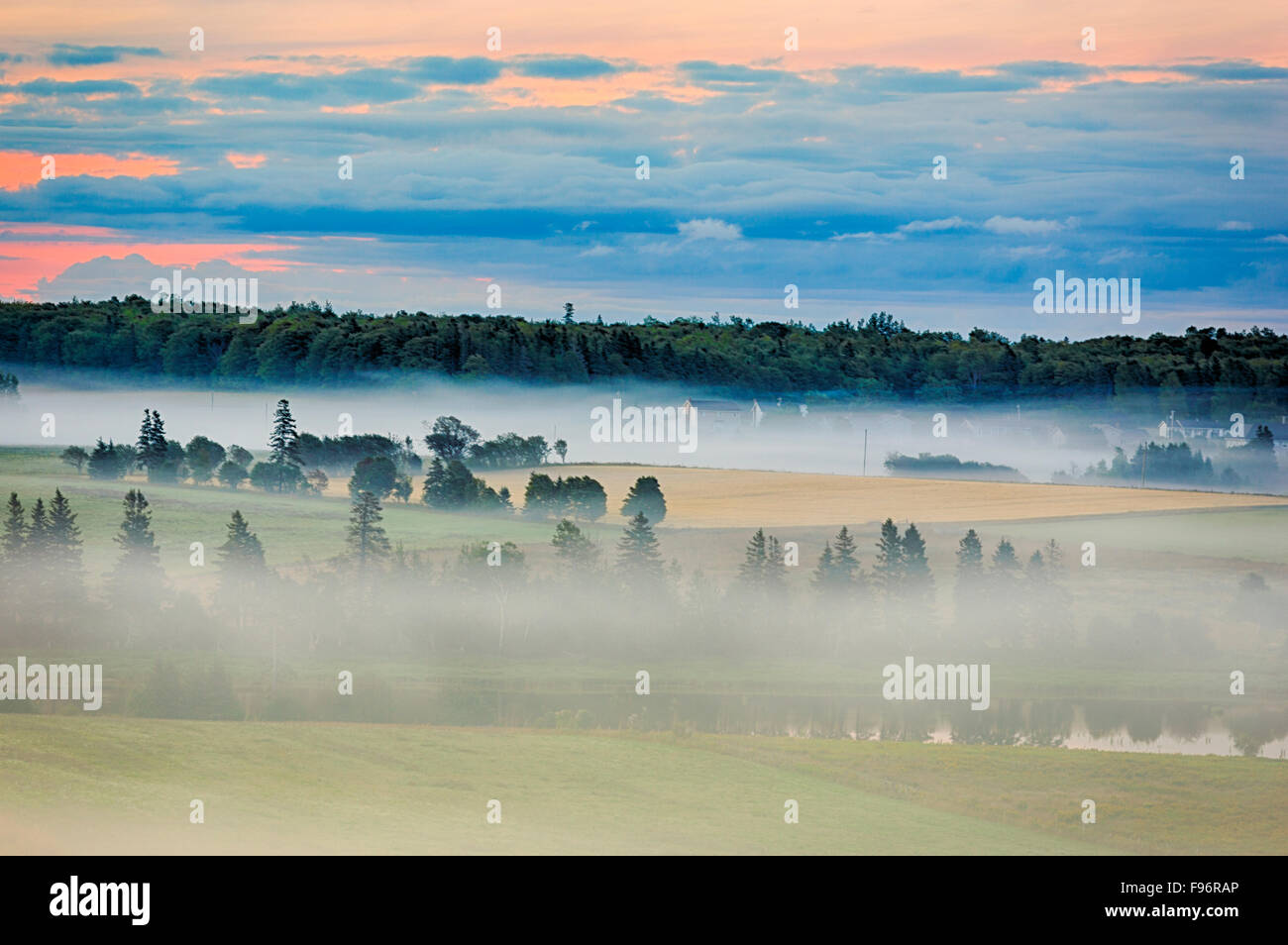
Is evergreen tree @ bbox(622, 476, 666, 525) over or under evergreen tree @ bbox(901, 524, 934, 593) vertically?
over

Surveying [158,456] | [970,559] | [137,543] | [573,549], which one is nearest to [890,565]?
[970,559]

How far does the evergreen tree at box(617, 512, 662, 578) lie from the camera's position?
111 meters

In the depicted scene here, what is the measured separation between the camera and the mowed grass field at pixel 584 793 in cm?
3866

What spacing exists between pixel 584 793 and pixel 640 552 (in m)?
63.9

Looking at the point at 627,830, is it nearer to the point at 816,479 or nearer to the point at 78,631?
the point at 78,631

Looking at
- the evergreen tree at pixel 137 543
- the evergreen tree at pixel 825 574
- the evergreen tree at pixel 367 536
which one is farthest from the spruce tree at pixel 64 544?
the evergreen tree at pixel 825 574

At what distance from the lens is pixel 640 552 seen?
112750 mm

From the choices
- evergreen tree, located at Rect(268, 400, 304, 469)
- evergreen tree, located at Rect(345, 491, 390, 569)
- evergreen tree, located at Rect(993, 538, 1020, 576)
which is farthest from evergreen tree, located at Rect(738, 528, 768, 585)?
evergreen tree, located at Rect(268, 400, 304, 469)

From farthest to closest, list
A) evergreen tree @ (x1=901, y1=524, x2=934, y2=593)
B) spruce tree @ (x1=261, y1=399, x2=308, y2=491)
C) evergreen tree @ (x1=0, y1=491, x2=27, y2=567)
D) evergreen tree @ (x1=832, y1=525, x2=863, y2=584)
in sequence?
1. spruce tree @ (x1=261, y1=399, x2=308, y2=491)
2. evergreen tree @ (x1=0, y1=491, x2=27, y2=567)
3. evergreen tree @ (x1=901, y1=524, x2=934, y2=593)
4. evergreen tree @ (x1=832, y1=525, x2=863, y2=584)

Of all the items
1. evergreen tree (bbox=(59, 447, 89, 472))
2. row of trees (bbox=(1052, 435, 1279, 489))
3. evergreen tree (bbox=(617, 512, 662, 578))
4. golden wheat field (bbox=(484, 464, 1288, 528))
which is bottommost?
evergreen tree (bbox=(617, 512, 662, 578))

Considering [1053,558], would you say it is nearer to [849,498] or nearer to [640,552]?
[640,552]

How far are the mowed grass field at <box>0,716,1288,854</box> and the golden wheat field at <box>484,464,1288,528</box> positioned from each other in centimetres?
7495

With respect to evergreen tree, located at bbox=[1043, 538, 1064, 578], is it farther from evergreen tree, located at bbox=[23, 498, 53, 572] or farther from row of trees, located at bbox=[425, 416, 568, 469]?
evergreen tree, located at bbox=[23, 498, 53, 572]

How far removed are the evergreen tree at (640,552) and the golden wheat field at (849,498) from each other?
18.8 m
